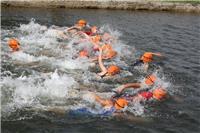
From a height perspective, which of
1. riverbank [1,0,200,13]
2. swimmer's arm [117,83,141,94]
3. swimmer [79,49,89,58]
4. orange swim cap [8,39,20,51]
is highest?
riverbank [1,0,200,13]

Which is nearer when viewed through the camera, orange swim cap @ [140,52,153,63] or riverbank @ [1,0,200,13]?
orange swim cap @ [140,52,153,63]

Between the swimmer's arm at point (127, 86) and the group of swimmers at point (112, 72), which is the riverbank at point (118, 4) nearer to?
the group of swimmers at point (112, 72)

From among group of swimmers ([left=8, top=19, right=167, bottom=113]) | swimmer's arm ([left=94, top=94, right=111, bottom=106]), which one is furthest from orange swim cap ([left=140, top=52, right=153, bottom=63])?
swimmer's arm ([left=94, top=94, right=111, bottom=106])

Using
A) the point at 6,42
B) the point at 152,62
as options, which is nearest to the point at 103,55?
the point at 152,62

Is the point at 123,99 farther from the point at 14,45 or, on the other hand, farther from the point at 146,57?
the point at 14,45

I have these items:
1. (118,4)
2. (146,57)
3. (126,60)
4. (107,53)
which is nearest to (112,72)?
(146,57)

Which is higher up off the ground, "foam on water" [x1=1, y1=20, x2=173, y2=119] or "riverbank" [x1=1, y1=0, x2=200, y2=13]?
"riverbank" [x1=1, y1=0, x2=200, y2=13]

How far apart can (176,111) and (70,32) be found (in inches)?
442

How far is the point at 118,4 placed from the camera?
35219mm

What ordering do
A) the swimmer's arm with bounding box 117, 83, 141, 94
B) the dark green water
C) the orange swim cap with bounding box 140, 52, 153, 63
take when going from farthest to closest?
1. the orange swim cap with bounding box 140, 52, 153, 63
2. the swimmer's arm with bounding box 117, 83, 141, 94
3. the dark green water

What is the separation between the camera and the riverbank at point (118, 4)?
3400 cm

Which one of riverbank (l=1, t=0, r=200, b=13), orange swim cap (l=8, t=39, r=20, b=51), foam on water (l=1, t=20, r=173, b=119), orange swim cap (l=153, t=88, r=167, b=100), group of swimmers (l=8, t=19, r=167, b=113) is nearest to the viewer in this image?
group of swimmers (l=8, t=19, r=167, b=113)

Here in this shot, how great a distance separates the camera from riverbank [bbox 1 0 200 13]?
112ft

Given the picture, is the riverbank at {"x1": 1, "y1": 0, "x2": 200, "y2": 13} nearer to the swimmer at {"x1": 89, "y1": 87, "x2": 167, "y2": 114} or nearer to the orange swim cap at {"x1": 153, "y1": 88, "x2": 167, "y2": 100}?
the swimmer at {"x1": 89, "y1": 87, "x2": 167, "y2": 114}
